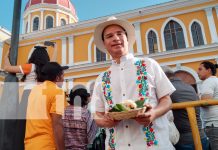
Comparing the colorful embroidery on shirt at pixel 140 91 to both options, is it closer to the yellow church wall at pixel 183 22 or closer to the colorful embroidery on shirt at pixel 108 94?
the colorful embroidery on shirt at pixel 108 94

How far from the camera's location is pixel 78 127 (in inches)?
135

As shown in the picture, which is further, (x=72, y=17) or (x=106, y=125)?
(x=72, y=17)

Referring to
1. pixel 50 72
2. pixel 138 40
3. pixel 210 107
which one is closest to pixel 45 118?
pixel 50 72

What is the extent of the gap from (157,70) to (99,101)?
60cm

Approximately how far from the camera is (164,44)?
16.2 meters

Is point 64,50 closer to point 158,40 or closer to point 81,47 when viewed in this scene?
point 81,47

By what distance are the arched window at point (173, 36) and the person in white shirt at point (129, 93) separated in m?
14.5

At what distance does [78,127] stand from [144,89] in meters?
1.85

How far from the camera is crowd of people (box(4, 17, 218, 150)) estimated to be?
1787 mm

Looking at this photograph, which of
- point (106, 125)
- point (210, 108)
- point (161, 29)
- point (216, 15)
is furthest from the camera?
point (161, 29)

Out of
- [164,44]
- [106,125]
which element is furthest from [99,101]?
[164,44]

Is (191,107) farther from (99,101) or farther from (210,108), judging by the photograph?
(99,101)

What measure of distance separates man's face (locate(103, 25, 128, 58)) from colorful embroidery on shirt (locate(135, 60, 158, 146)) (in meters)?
0.19

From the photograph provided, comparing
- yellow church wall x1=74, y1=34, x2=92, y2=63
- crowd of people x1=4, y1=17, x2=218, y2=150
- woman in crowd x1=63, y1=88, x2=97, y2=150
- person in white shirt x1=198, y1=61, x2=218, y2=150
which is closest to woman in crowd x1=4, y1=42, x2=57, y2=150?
crowd of people x1=4, y1=17, x2=218, y2=150
